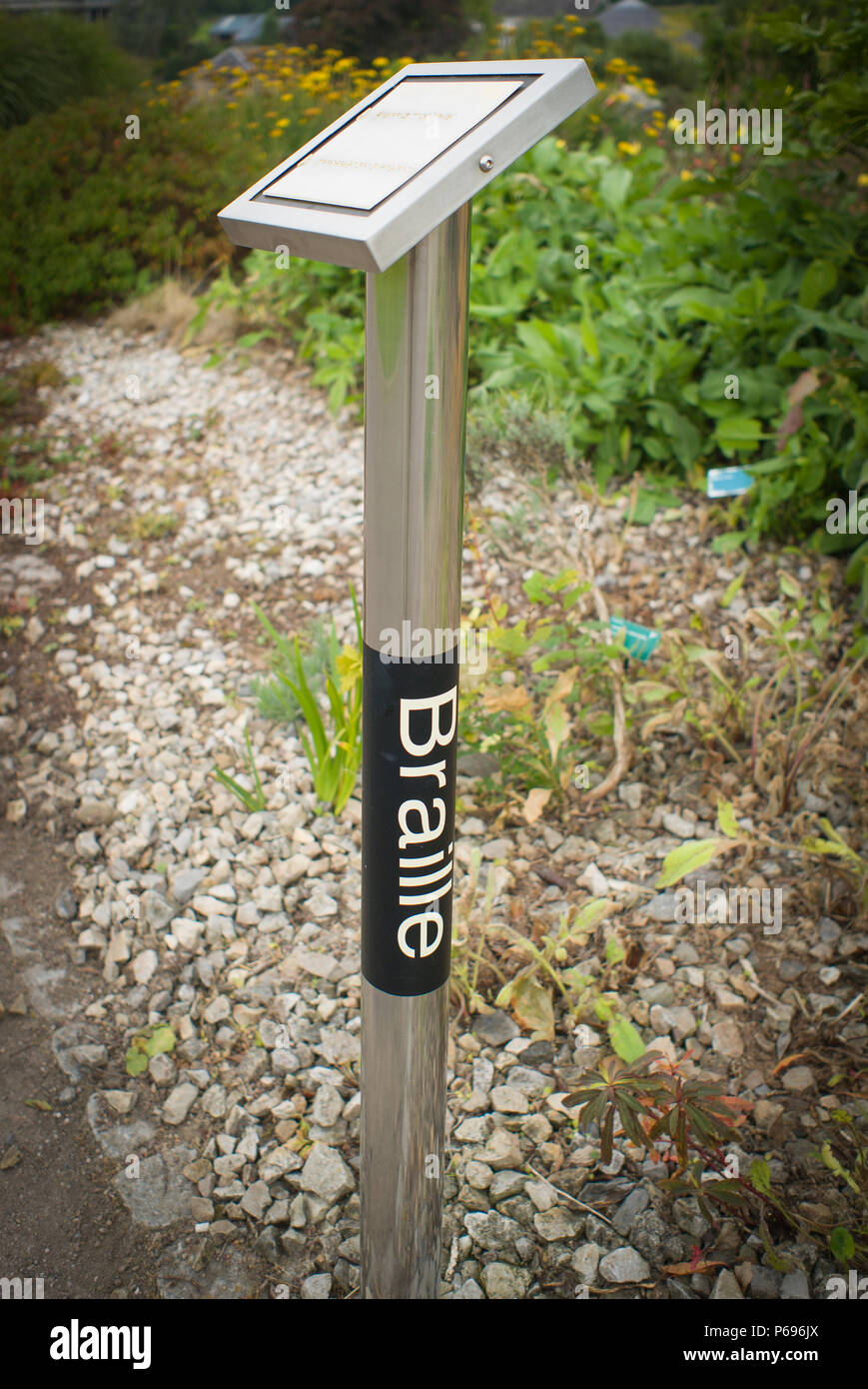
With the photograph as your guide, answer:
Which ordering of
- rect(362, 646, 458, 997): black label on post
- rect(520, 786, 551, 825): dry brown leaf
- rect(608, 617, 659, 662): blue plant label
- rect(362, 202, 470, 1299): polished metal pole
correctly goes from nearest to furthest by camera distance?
rect(362, 202, 470, 1299): polished metal pole, rect(362, 646, 458, 997): black label on post, rect(520, 786, 551, 825): dry brown leaf, rect(608, 617, 659, 662): blue plant label

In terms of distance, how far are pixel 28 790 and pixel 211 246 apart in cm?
404

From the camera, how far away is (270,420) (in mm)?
4562

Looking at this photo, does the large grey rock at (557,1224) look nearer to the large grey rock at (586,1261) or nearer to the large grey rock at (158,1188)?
the large grey rock at (586,1261)

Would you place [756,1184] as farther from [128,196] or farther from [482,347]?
[128,196]

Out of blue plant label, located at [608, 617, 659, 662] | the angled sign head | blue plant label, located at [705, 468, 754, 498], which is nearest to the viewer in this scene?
the angled sign head

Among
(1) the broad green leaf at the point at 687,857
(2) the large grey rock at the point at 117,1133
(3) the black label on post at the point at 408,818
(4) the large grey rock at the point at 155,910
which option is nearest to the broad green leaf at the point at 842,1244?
(1) the broad green leaf at the point at 687,857

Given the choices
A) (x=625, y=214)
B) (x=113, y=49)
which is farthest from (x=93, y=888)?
(x=113, y=49)

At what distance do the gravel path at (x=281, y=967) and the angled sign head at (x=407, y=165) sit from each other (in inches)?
62.4

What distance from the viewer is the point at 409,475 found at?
118cm

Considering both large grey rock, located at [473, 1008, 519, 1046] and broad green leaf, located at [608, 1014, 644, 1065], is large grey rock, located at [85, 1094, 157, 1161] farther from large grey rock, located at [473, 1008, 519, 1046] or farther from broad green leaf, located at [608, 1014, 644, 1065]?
broad green leaf, located at [608, 1014, 644, 1065]

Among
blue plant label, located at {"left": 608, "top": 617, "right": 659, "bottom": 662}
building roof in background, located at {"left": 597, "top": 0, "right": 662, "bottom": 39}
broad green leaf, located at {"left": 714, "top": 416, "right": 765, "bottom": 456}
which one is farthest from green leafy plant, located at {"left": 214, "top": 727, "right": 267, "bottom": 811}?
building roof in background, located at {"left": 597, "top": 0, "right": 662, "bottom": 39}

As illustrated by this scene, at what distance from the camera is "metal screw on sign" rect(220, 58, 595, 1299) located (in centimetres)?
102

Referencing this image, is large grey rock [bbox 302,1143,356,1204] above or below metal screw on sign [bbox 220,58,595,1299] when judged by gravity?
below

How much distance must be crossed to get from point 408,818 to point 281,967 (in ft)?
3.77
